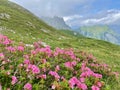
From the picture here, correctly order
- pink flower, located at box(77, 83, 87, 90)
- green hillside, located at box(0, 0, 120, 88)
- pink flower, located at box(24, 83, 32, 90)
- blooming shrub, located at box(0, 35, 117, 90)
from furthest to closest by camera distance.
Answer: green hillside, located at box(0, 0, 120, 88) < pink flower, located at box(77, 83, 87, 90) < blooming shrub, located at box(0, 35, 117, 90) < pink flower, located at box(24, 83, 32, 90)

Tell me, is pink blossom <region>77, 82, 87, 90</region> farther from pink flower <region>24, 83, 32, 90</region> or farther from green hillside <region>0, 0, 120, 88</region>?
green hillside <region>0, 0, 120, 88</region>

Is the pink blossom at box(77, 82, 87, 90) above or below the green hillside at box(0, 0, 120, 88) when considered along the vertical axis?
above

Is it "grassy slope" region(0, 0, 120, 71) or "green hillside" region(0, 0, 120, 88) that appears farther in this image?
"grassy slope" region(0, 0, 120, 71)

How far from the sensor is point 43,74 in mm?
8852

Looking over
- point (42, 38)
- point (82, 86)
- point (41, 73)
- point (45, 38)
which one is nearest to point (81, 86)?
point (82, 86)

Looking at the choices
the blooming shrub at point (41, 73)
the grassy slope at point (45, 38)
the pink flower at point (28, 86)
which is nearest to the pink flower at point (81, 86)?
the blooming shrub at point (41, 73)

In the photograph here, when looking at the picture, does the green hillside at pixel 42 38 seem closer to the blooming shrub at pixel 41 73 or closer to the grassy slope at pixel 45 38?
the grassy slope at pixel 45 38

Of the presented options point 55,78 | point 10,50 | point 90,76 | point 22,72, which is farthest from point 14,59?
point 90,76

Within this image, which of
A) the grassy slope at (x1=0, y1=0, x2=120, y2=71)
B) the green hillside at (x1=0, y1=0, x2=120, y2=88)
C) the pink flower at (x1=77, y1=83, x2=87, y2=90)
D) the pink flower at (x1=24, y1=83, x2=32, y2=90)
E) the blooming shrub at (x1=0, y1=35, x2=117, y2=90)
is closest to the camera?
the pink flower at (x1=24, y1=83, x2=32, y2=90)

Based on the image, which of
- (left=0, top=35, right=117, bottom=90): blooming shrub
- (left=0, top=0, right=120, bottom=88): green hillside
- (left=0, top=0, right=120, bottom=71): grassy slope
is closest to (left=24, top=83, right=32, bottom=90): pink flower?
(left=0, top=35, right=117, bottom=90): blooming shrub

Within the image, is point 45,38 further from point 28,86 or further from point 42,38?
point 28,86

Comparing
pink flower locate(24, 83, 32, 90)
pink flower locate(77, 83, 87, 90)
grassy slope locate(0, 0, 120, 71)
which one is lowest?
grassy slope locate(0, 0, 120, 71)

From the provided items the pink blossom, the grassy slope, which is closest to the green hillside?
the grassy slope

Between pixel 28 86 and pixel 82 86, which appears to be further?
pixel 82 86
